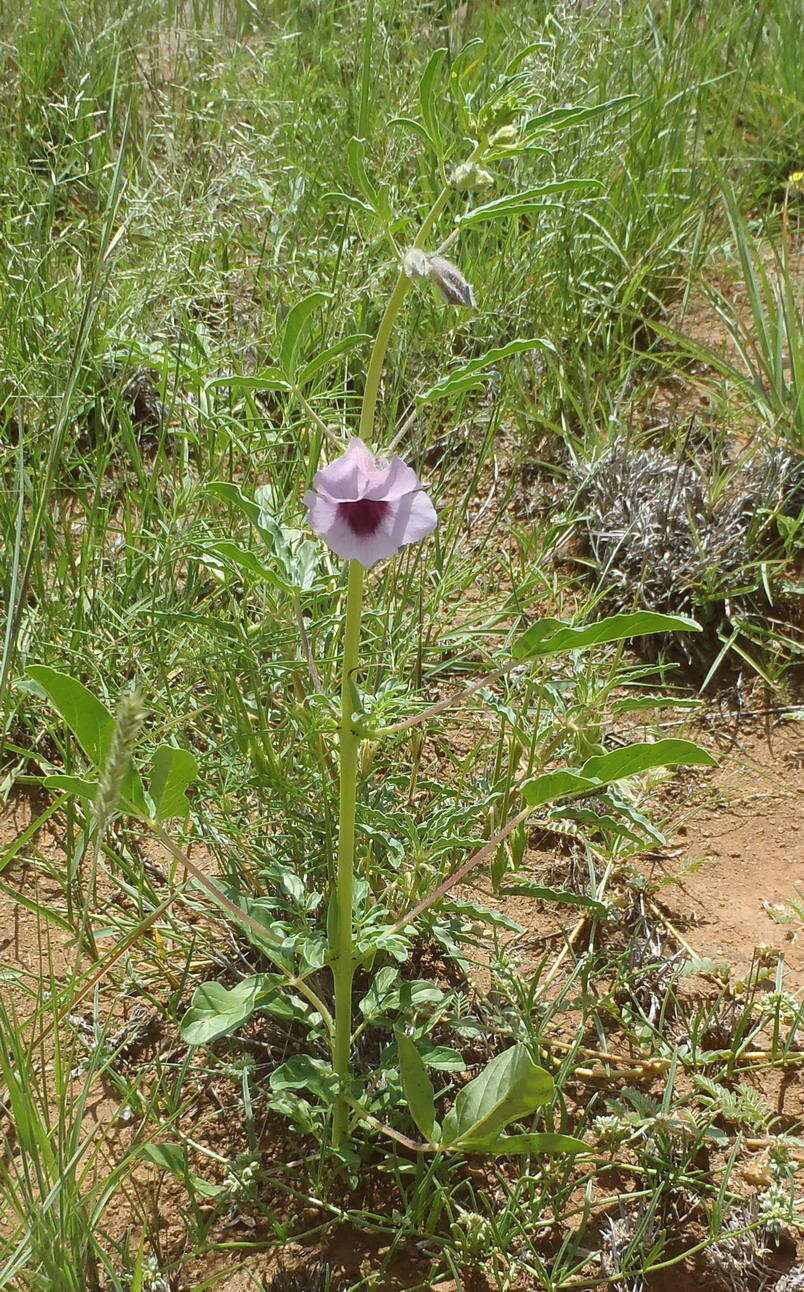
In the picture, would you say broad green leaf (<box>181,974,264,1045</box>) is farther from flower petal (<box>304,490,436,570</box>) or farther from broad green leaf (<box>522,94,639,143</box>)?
broad green leaf (<box>522,94,639,143</box>)

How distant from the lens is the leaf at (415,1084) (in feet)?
4.94

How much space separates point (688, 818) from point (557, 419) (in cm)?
120

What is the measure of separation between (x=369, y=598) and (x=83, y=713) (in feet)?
3.64

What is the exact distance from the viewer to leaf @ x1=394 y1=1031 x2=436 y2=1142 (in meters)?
1.51

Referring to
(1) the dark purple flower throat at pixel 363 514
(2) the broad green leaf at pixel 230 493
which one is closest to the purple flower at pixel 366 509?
(1) the dark purple flower throat at pixel 363 514

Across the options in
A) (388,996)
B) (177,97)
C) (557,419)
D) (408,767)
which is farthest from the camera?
(177,97)

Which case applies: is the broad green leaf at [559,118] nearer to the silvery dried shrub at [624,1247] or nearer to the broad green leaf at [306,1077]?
the broad green leaf at [306,1077]

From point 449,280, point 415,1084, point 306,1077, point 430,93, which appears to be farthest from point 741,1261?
point 430,93

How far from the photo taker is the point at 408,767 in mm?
2240

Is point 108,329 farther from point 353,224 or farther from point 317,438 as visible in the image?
point 353,224

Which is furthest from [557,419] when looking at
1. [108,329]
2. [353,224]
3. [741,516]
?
[108,329]

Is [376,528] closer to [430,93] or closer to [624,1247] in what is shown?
[430,93]

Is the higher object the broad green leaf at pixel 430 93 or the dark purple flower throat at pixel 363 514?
the broad green leaf at pixel 430 93

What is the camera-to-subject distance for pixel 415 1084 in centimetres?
152
